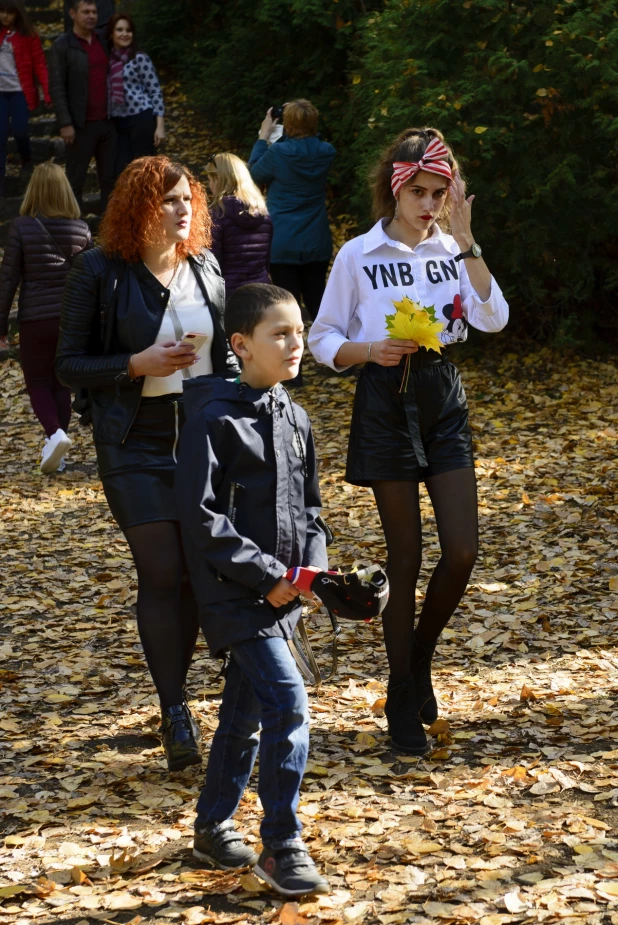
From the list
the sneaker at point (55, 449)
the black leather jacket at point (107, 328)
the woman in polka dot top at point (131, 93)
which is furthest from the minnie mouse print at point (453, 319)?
the woman in polka dot top at point (131, 93)

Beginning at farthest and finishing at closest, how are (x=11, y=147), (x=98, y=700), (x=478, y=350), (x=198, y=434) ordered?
1. (x=11, y=147)
2. (x=478, y=350)
3. (x=98, y=700)
4. (x=198, y=434)

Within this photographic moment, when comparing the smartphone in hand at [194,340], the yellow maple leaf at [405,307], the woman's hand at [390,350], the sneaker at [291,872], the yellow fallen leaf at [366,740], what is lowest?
the yellow fallen leaf at [366,740]

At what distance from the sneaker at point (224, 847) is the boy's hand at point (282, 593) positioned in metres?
0.76

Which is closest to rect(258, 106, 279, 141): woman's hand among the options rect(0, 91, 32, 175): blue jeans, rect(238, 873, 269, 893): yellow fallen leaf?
rect(0, 91, 32, 175): blue jeans

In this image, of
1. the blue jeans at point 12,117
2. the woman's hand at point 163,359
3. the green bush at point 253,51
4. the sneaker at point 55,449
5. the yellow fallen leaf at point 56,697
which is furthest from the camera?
the green bush at point 253,51

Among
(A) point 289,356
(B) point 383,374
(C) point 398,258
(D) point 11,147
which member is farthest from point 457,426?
(D) point 11,147

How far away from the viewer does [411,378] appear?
14.3ft

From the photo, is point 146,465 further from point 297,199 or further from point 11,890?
point 297,199

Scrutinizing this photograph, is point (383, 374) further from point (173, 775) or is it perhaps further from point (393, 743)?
point (173, 775)

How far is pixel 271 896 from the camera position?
3.53 metres

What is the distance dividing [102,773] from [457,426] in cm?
190

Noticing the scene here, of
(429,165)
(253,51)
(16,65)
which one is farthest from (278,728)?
(253,51)

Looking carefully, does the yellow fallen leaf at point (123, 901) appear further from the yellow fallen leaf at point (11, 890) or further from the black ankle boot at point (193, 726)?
the black ankle boot at point (193, 726)

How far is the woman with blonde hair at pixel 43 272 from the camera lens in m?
8.66
